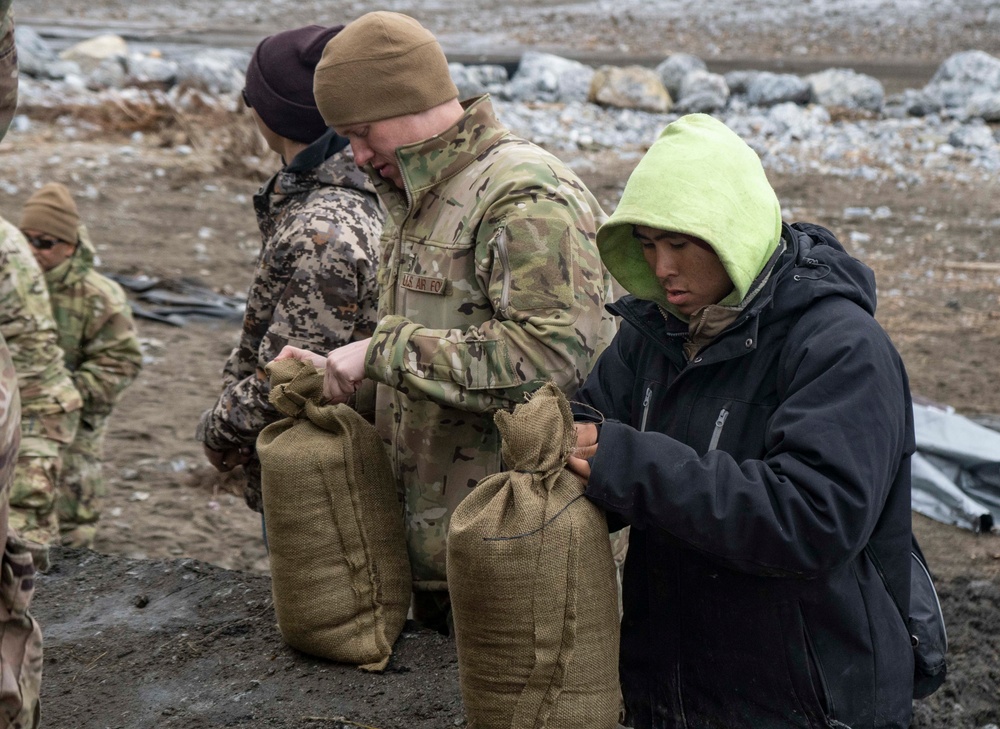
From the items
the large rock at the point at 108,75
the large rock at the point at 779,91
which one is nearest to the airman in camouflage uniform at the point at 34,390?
the large rock at the point at 108,75

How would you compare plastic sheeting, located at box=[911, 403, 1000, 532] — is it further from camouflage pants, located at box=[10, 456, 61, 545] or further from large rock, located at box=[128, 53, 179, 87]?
large rock, located at box=[128, 53, 179, 87]

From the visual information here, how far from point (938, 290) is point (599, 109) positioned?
8354 millimetres

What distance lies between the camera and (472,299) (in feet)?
9.69

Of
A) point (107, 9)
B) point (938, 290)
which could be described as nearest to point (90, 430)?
point (938, 290)

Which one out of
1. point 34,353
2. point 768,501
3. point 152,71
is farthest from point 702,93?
point 768,501

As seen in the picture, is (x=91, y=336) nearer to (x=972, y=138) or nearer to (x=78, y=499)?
(x=78, y=499)

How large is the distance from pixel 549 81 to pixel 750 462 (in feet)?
55.3

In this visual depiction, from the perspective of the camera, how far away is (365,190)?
12.1 feet

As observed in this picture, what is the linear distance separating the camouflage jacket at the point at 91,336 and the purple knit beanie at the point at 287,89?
2.53m

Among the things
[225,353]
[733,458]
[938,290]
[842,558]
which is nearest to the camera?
[842,558]

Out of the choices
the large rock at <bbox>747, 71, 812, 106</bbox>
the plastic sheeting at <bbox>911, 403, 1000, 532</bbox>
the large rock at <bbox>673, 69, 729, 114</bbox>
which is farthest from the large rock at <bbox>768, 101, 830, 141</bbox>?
the plastic sheeting at <bbox>911, 403, 1000, 532</bbox>

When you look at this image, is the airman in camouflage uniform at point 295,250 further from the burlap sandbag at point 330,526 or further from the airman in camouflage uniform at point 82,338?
the airman in camouflage uniform at point 82,338

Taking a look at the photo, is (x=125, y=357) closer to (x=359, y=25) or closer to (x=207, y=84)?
(x=359, y=25)

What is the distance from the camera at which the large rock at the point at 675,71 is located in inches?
734
